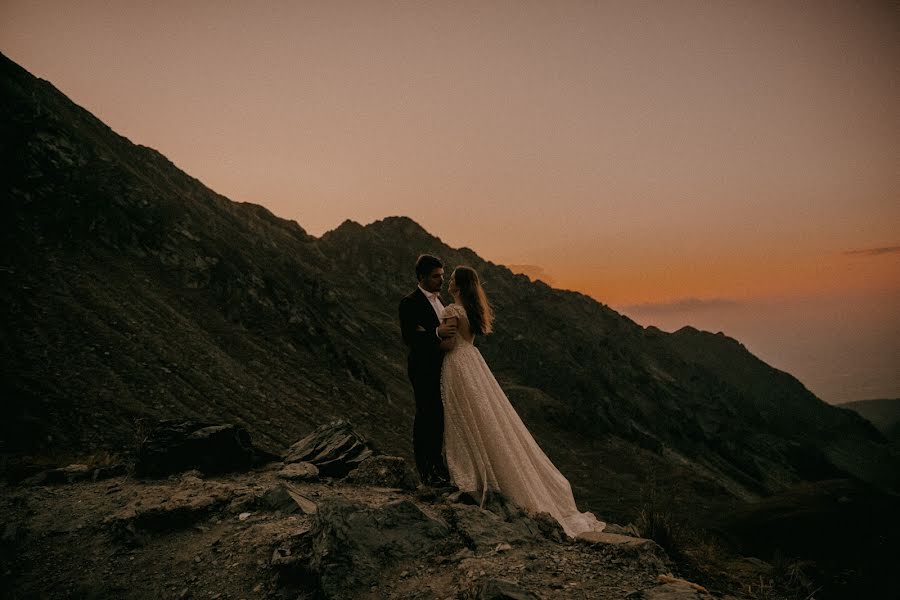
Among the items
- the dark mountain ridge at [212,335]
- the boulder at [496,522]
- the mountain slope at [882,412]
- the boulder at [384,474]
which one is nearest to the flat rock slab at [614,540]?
the boulder at [496,522]

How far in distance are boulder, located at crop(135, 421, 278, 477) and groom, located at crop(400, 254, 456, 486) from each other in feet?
10.7

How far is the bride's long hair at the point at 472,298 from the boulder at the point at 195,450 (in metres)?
4.43

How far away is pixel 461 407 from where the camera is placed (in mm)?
5406

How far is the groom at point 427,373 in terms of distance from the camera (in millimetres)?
5387

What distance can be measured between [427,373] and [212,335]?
1887 centimetres

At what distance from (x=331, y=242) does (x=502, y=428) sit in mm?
59457

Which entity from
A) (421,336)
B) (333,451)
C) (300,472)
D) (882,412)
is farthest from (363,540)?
(882,412)

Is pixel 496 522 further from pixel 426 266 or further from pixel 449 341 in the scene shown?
pixel 426 266

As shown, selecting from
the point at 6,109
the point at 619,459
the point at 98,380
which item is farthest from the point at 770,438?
the point at 6,109

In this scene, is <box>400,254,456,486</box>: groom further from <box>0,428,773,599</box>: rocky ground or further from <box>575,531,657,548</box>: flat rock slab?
<box>575,531,657,548</box>: flat rock slab

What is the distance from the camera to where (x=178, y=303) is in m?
20.8

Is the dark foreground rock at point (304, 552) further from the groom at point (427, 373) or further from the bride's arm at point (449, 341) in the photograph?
the bride's arm at point (449, 341)

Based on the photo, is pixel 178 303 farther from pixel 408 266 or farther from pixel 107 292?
pixel 408 266

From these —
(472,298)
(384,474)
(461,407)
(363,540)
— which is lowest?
(384,474)
